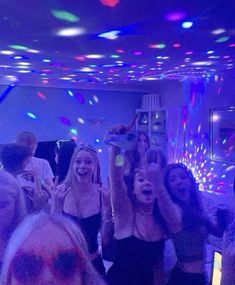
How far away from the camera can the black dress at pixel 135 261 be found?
4.77 ft

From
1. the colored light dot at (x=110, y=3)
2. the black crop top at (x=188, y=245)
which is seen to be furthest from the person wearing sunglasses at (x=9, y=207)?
the colored light dot at (x=110, y=3)

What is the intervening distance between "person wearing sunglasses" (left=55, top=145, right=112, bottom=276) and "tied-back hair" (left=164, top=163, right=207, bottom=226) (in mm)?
306

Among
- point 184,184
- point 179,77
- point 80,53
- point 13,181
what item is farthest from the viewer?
point 179,77

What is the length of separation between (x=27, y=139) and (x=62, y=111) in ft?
0.71

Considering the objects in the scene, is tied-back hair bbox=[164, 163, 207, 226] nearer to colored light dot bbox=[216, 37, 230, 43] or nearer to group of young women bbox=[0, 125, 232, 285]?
group of young women bbox=[0, 125, 232, 285]

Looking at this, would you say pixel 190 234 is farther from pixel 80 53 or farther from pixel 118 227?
pixel 80 53

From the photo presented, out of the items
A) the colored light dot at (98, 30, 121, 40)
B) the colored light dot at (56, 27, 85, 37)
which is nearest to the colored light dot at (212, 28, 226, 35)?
the colored light dot at (98, 30, 121, 40)

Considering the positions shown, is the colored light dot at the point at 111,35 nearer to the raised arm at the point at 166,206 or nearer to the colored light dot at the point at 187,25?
the colored light dot at the point at 187,25

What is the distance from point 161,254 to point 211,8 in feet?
3.51

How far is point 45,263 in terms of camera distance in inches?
49.3

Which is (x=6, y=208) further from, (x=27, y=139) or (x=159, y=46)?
(x=159, y=46)

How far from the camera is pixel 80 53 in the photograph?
116 centimetres

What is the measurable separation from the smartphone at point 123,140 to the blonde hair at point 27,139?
0.32m

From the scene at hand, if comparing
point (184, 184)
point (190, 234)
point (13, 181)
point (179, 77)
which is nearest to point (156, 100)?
point (179, 77)
